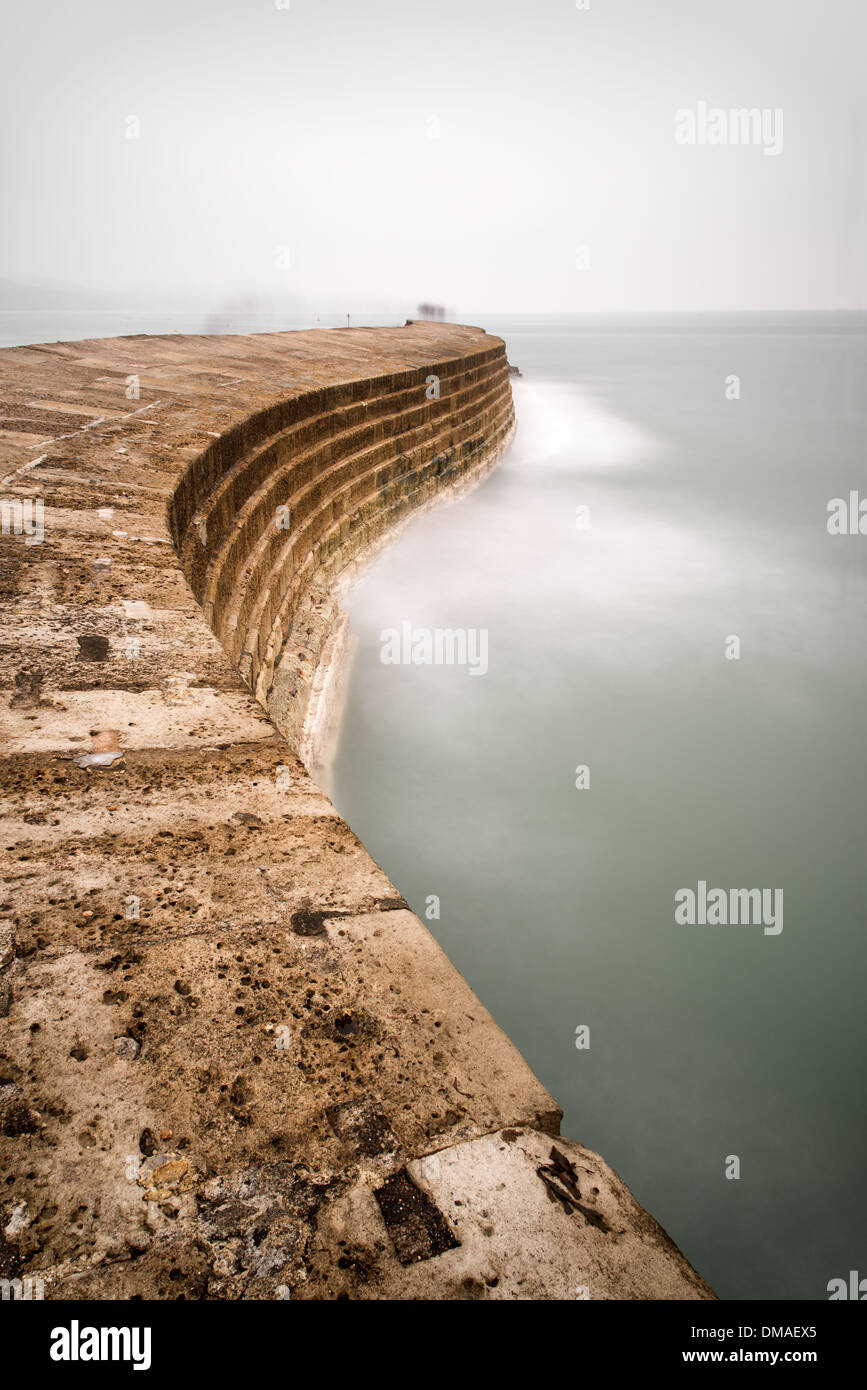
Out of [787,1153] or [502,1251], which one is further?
[787,1153]

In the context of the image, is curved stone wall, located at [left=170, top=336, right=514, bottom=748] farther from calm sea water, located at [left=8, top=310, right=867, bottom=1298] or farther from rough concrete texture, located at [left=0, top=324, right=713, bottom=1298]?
rough concrete texture, located at [left=0, top=324, right=713, bottom=1298]

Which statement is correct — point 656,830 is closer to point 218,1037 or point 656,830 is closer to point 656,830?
point 656,830

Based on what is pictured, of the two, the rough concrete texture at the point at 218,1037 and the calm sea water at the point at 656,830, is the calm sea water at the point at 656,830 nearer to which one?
the calm sea water at the point at 656,830

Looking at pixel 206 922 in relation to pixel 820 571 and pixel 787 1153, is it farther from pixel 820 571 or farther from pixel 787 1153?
pixel 820 571

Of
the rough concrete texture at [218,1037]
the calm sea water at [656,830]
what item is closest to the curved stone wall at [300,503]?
the calm sea water at [656,830]

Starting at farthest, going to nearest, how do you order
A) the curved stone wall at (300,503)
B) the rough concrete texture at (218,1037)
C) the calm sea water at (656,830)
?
the curved stone wall at (300,503) < the calm sea water at (656,830) < the rough concrete texture at (218,1037)
